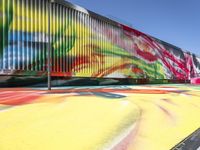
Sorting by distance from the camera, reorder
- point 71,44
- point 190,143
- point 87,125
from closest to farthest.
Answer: point 87,125
point 190,143
point 71,44

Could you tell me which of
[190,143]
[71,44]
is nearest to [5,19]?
[71,44]

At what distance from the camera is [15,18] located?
15328mm

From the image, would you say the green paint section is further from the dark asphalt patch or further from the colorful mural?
the dark asphalt patch

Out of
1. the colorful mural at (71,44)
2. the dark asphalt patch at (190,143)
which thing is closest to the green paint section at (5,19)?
the colorful mural at (71,44)

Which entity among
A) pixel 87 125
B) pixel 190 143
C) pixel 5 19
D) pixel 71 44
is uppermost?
pixel 5 19

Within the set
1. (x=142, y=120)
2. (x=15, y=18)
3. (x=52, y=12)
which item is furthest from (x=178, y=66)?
(x=142, y=120)

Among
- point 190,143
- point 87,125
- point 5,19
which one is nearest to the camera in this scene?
point 87,125

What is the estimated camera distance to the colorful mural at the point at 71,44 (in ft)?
50.4

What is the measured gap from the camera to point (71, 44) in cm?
1983

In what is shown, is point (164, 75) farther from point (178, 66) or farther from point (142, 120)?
point (142, 120)

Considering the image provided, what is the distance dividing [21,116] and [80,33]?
14.6 m

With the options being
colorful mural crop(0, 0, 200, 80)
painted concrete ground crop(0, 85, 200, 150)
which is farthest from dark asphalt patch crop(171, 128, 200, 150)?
colorful mural crop(0, 0, 200, 80)

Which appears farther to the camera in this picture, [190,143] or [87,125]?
[190,143]

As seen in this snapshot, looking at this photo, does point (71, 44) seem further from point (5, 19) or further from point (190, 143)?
point (190, 143)
